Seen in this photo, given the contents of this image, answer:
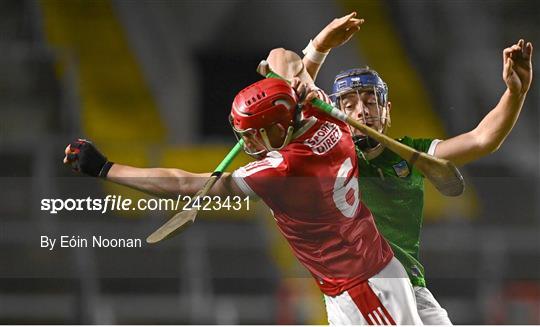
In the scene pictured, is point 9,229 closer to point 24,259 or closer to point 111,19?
point 24,259

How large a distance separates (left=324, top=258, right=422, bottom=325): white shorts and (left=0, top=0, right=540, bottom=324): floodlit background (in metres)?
0.45

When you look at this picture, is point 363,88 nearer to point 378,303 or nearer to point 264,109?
point 264,109

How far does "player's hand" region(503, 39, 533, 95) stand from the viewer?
3.26m

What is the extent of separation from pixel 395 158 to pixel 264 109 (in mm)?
544

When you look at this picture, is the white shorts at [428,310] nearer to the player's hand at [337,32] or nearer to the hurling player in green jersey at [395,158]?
the hurling player in green jersey at [395,158]

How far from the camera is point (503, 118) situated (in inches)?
136

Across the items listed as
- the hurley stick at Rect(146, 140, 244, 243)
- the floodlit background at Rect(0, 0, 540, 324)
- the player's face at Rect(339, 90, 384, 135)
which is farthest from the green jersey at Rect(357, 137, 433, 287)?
the hurley stick at Rect(146, 140, 244, 243)

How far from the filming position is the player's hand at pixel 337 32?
141 inches

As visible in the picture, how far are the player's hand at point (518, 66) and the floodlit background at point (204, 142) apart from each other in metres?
0.83

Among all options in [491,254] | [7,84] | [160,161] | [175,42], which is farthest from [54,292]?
[491,254]

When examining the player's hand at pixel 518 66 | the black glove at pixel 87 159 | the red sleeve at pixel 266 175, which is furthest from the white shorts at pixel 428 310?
the black glove at pixel 87 159

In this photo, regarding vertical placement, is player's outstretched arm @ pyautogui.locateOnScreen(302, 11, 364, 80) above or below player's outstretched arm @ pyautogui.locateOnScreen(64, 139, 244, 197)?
above

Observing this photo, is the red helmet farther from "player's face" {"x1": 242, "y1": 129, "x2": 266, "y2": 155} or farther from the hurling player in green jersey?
the hurling player in green jersey

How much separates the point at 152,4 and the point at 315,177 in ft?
8.30
